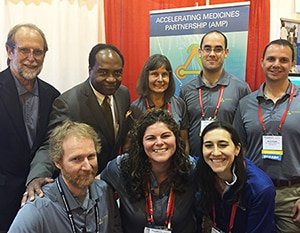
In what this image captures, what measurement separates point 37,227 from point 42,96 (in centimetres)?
95

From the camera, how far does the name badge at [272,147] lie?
2438 millimetres

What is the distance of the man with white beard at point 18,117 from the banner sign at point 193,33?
180 centimetres

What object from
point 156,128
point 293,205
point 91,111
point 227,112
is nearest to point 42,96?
point 91,111

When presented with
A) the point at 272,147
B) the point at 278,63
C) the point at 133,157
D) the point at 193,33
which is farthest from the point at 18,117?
the point at 193,33

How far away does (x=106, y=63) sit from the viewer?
2.42 metres

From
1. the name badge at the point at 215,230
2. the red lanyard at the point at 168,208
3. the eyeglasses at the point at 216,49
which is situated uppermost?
the eyeglasses at the point at 216,49

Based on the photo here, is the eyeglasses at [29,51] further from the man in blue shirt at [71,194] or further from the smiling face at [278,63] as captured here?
the smiling face at [278,63]

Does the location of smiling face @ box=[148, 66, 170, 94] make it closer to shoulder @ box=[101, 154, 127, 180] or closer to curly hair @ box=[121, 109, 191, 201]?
curly hair @ box=[121, 109, 191, 201]

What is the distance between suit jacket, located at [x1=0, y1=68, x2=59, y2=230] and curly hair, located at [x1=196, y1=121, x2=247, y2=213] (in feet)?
3.59

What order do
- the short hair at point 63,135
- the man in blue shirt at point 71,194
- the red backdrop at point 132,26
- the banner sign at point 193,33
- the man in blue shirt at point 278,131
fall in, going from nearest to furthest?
the man in blue shirt at point 71,194 → the short hair at point 63,135 → the man in blue shirt at point 278,131 → the banner sign at point 193,33 → the red backdrop at point 132,26

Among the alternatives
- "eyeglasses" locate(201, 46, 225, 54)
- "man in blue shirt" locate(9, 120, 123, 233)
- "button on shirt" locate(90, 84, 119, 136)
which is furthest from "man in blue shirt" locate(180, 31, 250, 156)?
"man in blue shirt" locate(9, 120, 123, 233)

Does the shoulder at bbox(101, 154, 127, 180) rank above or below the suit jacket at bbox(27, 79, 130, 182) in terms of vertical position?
below

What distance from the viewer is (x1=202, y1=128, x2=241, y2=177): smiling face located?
207 cm

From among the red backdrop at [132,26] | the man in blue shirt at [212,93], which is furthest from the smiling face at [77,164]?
the red backdrop at [132,26]
